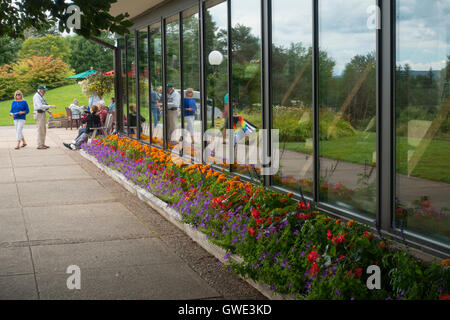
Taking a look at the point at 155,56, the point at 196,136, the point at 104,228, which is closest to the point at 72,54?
the point at 155,56

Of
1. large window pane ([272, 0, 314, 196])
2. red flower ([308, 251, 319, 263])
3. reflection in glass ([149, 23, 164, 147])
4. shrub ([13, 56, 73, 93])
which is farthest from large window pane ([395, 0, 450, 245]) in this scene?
shrub ([13, 56, 73, 93])

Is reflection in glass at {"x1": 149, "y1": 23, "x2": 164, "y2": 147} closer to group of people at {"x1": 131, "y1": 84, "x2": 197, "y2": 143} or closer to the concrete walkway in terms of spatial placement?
group of people at {"x1": 131, "y1": 84, "x2": 197, "y2": 143}

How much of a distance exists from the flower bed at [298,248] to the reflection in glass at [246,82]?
955 mm

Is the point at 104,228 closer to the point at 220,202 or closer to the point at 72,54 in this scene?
the point at 220,202

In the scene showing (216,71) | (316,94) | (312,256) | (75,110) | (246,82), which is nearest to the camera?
(312,256)

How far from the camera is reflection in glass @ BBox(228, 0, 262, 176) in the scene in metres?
8.23

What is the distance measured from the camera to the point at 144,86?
14.9 metres

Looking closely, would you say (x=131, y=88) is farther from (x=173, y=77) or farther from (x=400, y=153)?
(x=400, y=153)

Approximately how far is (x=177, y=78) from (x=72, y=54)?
137 feet

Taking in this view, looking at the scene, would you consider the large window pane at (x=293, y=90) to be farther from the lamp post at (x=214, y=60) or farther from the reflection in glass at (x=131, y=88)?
the reflection in glass at (x=131, y=88)

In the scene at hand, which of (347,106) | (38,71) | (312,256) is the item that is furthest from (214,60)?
(38,71)

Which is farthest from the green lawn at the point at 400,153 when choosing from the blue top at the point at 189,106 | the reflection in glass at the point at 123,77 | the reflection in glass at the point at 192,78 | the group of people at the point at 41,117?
the group of people at the point at 41,117

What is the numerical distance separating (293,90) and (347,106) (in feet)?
3.90

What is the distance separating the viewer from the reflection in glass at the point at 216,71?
9445 millimetres
